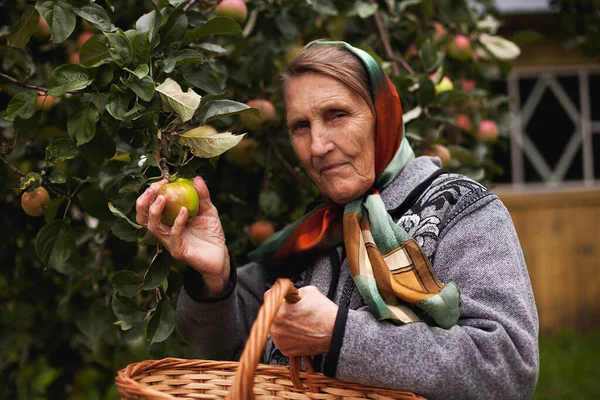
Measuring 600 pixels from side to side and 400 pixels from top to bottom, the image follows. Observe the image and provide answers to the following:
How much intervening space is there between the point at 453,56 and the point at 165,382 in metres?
1.52

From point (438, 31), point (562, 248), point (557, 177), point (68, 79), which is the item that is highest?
point (68, 79)

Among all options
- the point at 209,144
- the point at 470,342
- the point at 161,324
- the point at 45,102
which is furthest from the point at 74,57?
the point at 470,342

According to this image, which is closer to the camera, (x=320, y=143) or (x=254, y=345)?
(x=254, y=345)

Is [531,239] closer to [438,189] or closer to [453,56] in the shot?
[453,56]

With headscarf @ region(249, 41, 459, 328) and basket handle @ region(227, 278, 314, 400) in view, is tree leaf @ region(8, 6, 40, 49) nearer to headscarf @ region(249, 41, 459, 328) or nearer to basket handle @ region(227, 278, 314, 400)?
headscarf @ region(249, 41, 459, 328)

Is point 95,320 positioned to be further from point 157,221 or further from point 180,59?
point 180,59

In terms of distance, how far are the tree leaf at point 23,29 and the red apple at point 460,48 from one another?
53.7 inches

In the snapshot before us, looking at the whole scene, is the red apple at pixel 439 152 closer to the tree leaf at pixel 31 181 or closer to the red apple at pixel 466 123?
the red apple at pixel 466 123

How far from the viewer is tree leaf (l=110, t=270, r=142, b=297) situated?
150 cm

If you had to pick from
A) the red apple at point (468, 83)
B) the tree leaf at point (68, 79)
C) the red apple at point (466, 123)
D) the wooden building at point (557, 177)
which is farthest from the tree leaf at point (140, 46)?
the wooden building at point (557, 177)

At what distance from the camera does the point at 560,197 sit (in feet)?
17.5

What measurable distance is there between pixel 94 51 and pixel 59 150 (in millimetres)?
248

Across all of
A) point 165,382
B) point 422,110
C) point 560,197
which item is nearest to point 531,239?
point 560,197

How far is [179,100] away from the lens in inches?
53.1
